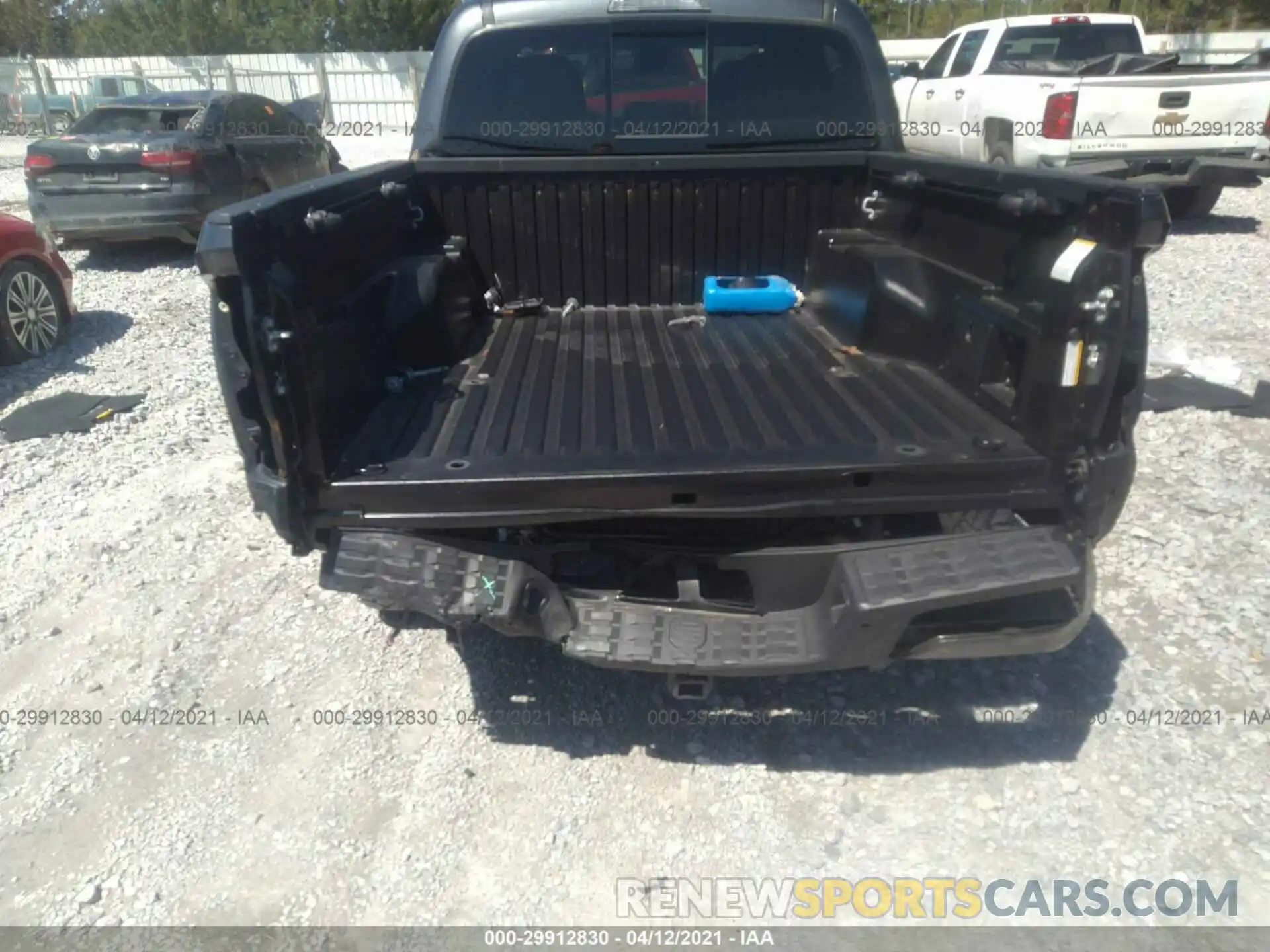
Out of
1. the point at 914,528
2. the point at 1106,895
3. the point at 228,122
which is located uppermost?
the point at 228,122

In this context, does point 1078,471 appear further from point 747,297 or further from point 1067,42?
point 1067,42

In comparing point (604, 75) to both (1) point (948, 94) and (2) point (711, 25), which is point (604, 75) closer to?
(2) point (711, 25)

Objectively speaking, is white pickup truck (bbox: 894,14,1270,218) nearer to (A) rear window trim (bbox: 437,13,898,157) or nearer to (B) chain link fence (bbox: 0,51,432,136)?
(A) rear window trim (bbox: 437,13,898,157)

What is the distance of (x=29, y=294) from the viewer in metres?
6.77

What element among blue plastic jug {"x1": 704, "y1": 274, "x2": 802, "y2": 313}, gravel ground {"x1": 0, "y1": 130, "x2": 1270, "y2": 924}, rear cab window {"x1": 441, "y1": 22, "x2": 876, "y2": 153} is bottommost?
gravel ground {"x1": 0, "y1": 130, "x2": 1270, "y2": 924}

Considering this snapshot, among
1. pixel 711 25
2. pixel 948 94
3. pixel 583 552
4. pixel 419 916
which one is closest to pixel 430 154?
pixel 711 25

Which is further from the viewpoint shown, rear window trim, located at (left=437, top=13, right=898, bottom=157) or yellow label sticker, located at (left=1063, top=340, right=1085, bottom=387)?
rear window trim, located at (left=437, top=13, right=898, bottom=157)

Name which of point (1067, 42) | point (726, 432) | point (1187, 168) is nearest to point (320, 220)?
point (726, 432)

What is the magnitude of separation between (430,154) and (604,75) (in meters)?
0.85

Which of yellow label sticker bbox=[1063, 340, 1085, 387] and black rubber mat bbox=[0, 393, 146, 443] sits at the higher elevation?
yellow label sticker bbox=[1063, 340, 1085, 387]

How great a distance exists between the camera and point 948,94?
37.2 ft

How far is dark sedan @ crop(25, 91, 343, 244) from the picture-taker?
9008 mm

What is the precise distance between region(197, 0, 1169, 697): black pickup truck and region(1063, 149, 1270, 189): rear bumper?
6.18m

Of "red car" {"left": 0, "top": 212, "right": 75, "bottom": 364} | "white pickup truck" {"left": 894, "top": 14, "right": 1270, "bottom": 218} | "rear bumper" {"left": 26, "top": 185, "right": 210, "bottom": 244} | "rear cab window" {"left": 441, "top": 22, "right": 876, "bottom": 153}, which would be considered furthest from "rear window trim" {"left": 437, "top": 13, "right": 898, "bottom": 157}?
"rear bumper" {"left": 26, "top": 185, "right": 210, "bottom": 244}
